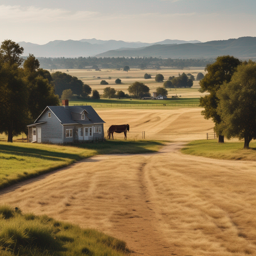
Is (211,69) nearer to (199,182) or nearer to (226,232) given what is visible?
(199,182)

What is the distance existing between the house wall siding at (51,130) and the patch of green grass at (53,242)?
159 ft

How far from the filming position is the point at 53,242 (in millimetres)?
11344

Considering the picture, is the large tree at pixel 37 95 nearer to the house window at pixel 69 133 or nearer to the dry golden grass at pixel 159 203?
the house window at pixel 69 133

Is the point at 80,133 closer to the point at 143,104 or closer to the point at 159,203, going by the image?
the point at 159,203

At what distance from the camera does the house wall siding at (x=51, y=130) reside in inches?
2414

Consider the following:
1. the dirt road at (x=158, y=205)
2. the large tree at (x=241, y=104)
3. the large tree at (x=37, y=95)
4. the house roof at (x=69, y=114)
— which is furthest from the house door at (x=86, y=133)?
the dirt road at (x=158, y=205)

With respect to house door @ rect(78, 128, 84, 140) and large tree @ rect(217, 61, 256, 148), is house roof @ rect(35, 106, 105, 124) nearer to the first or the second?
house door @ rect(78, 128, 84, 140)

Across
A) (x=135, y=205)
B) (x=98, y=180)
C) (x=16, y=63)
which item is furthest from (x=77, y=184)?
(x=16, y=63)

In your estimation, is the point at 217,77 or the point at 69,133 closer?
the point at 217,77

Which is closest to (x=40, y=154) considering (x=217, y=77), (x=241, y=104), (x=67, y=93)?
(x=241, y=104)

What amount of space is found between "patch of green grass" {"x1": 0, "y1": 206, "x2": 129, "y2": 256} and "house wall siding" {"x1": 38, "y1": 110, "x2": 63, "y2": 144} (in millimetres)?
48430

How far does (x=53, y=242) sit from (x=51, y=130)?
51978 millimetres

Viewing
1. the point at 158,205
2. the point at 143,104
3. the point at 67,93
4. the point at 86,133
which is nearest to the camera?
the point at 158,205

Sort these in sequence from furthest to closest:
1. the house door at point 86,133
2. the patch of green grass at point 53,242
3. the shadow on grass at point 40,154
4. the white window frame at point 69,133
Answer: the house door at point 86,133 → the white window frame at point 69,133 → the shadow on grass at point 40,154 → the patch of green grass at point 53,242
